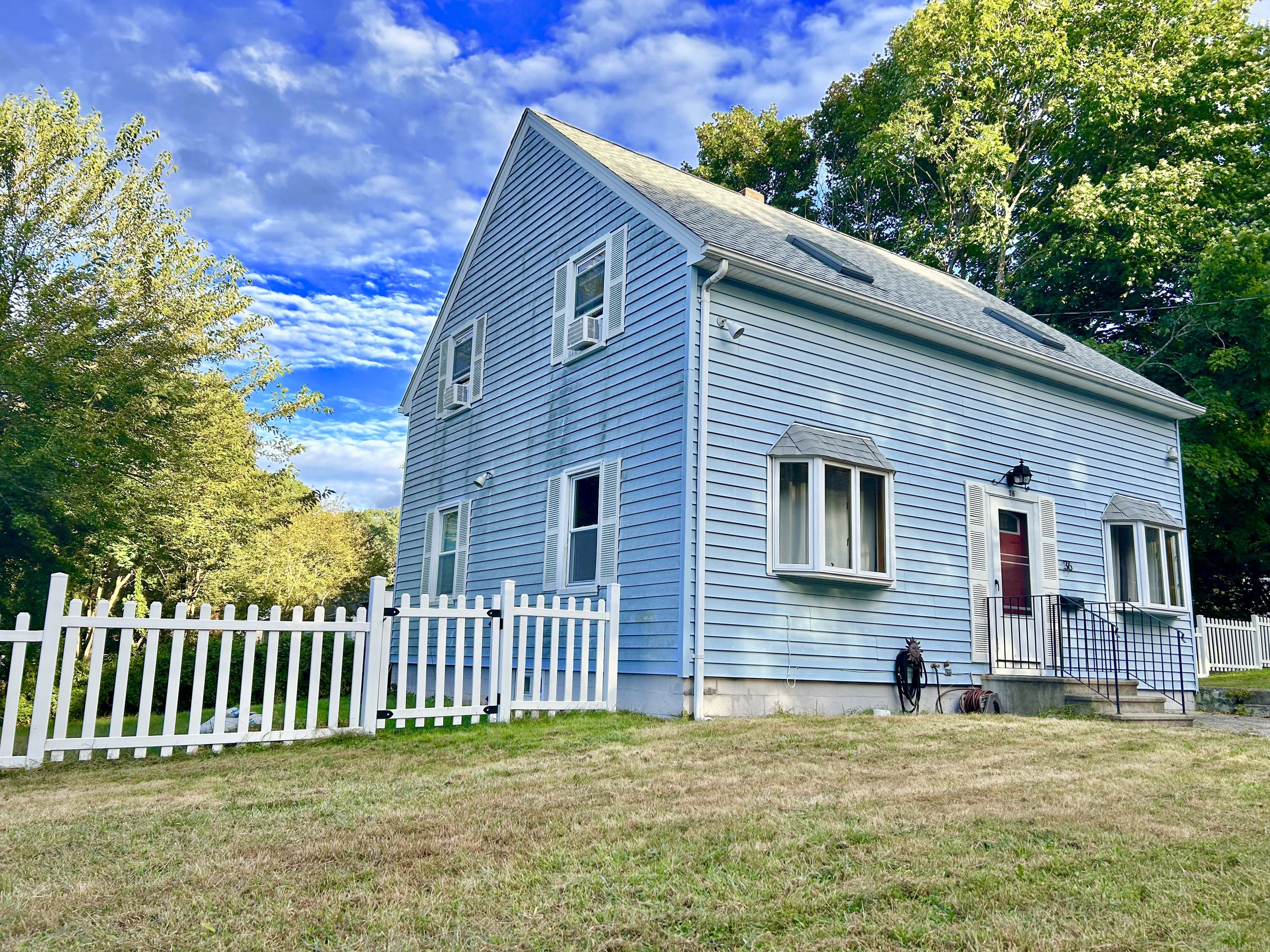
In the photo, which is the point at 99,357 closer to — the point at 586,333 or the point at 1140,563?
the point at 586,333

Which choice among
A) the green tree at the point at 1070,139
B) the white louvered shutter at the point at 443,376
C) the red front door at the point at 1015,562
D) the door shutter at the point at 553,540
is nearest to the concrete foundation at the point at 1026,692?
the red front door at the point at 1015,562

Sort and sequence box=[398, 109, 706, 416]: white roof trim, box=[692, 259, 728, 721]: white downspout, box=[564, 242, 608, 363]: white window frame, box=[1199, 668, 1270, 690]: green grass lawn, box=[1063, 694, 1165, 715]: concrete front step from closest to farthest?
box=[692, 259, 728, 721]: white downspout < box=[1063, 694, 1165, 715]: concrete front step < box=[398, 109, 706, 416]: white roof trim < box=[564, 242, 608, 363]: white window frame < box=[1199, 668, 1270, 690]: green grass lawn

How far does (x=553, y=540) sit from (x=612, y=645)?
7.47ft

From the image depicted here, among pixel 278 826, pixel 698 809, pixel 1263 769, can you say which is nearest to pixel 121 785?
pixel 278 826

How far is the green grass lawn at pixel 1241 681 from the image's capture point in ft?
46.7

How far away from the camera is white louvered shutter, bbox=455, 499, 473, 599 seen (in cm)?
1303

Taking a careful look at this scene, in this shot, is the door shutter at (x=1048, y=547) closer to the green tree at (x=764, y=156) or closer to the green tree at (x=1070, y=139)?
the green tree at (x=1070, y=139)

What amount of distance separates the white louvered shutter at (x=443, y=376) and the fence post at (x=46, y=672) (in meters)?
8.51

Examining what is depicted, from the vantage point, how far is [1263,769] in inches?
225

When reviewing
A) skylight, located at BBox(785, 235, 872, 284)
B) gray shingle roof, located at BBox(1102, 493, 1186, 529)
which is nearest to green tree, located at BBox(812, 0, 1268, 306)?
gray shingle roof, located at BBox(1102, 493, 1186, 529)

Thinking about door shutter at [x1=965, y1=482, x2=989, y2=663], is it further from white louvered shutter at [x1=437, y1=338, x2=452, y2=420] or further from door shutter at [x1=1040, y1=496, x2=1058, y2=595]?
white louvered shutter at [x1=437, y1=338, x2=452, y2=420]

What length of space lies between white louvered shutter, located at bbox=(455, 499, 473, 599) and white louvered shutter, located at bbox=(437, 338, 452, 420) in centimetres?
202

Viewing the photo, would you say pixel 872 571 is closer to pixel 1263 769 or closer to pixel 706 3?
pixel 1263 769

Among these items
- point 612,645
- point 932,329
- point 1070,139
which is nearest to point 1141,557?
point 932,329
